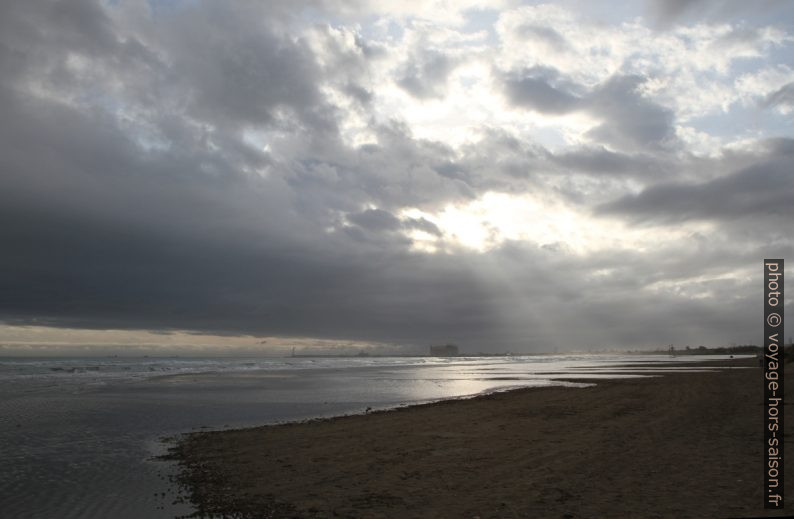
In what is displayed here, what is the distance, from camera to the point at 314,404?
28.4m

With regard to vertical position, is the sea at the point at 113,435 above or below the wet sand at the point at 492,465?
below

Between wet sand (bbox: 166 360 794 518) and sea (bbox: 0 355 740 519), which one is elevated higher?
wet sand (bbox: 166 360 794 518)

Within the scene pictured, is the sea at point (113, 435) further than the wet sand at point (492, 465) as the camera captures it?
Yes

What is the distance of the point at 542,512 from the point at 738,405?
18469 millimetres

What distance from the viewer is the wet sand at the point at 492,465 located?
9.05m

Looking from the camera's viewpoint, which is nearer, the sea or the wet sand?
the wet sand

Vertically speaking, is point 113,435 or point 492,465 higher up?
point 492,465

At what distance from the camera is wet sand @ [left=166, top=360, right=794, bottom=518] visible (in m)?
9.05

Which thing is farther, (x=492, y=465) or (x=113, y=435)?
(x=113, y=435)

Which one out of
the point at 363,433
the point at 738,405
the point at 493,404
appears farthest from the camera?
the point at 493,404

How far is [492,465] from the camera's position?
39.5ft

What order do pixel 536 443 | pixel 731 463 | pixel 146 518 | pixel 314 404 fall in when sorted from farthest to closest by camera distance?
pixel 314 404 < pixel 536 443 < pixel 731 463 < pixel 146 518

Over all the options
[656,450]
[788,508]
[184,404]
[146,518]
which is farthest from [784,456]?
[184,404]

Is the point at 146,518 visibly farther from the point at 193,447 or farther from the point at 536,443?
the point at 536,443
